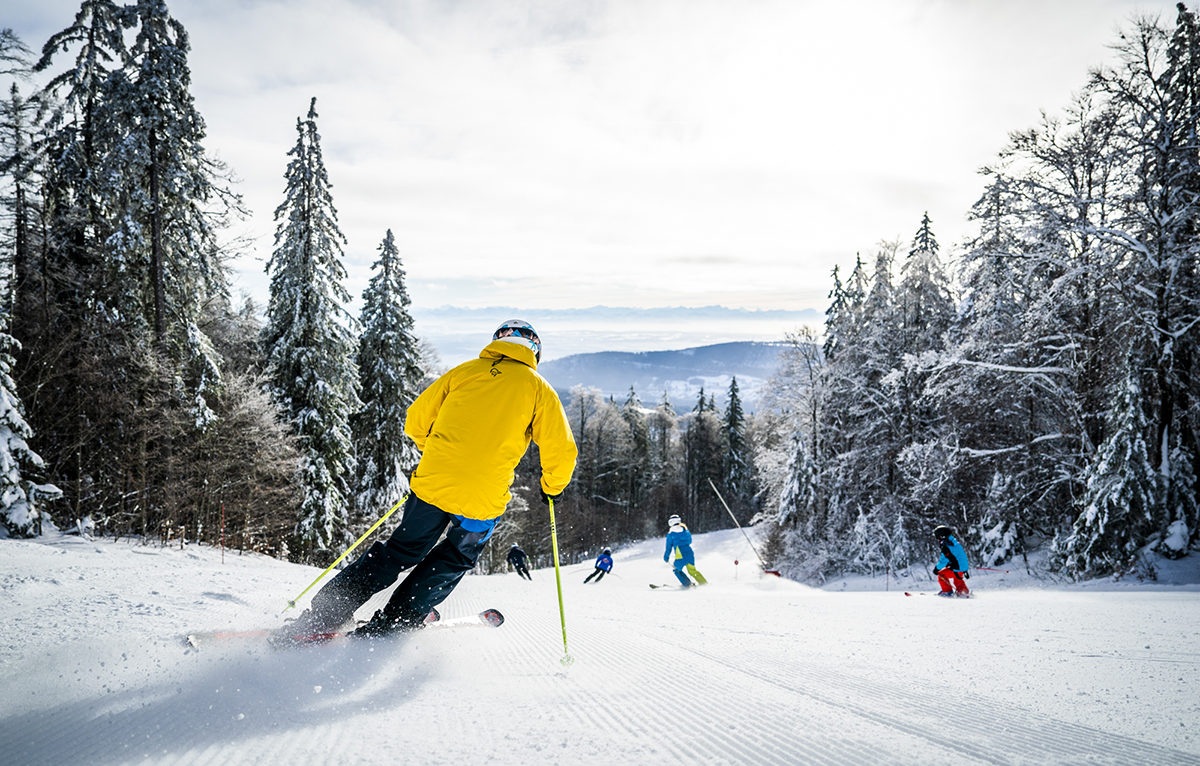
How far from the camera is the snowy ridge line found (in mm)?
1936

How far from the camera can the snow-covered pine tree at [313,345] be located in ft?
60.1

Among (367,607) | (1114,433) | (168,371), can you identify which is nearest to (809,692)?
(367,607)

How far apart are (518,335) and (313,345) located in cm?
1775

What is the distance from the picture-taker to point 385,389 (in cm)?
2334

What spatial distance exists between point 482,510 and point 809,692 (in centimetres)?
196

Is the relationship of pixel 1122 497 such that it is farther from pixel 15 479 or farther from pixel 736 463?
pixel 736 463

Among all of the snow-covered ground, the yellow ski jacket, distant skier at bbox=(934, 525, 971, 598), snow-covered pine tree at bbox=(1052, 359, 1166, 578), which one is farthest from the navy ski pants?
snow-covered pine tree at bbox=(1052, 359, 1166, 578)

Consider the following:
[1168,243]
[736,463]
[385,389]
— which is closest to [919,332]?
[1168,243]

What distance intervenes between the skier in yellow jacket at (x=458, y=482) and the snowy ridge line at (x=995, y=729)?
1.81 meters

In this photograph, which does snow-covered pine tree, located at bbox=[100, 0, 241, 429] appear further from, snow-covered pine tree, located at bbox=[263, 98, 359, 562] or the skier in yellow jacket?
the skier in yellow jacket

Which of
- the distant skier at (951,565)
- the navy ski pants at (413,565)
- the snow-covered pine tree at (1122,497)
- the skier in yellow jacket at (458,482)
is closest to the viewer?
the navy ski pants at (413,565)

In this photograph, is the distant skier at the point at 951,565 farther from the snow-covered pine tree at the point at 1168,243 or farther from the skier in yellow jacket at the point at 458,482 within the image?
the skier in yellow jacket at the point at 458,482

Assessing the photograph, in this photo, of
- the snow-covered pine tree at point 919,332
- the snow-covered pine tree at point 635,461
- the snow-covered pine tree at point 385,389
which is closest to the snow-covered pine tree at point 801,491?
the snow-covered pine tree at point 919,332

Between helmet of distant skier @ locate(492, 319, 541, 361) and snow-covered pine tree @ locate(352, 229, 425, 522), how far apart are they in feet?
66.2
